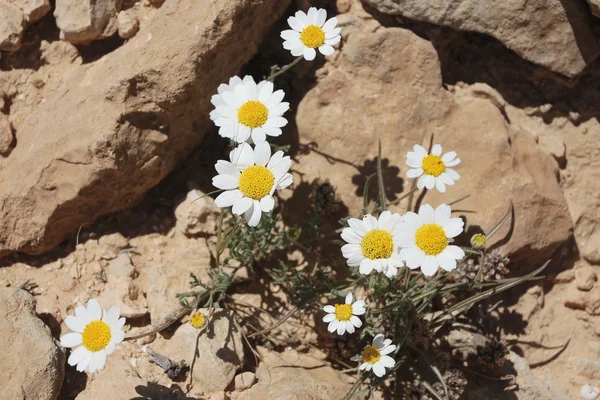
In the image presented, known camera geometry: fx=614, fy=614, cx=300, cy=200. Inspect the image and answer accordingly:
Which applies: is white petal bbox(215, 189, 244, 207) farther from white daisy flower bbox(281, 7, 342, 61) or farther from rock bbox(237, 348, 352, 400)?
rock bbox(237, 348, 352, 400)

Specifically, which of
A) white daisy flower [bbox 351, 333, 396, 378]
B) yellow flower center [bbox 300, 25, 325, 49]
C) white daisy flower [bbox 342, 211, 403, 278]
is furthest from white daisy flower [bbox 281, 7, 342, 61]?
white daisy flower [bbox 351, 333, 396, 378]

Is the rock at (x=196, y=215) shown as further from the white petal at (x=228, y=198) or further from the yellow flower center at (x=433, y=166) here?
the yellow flower center at (x=433, y=166)

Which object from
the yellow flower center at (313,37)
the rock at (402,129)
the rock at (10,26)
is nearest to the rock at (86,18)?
the rock at (10,26)

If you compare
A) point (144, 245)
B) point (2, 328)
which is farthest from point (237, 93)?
point (2, 328)

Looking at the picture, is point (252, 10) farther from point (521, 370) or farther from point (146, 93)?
point (521, 370)

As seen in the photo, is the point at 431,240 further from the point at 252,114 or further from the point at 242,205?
the point at 252,114
